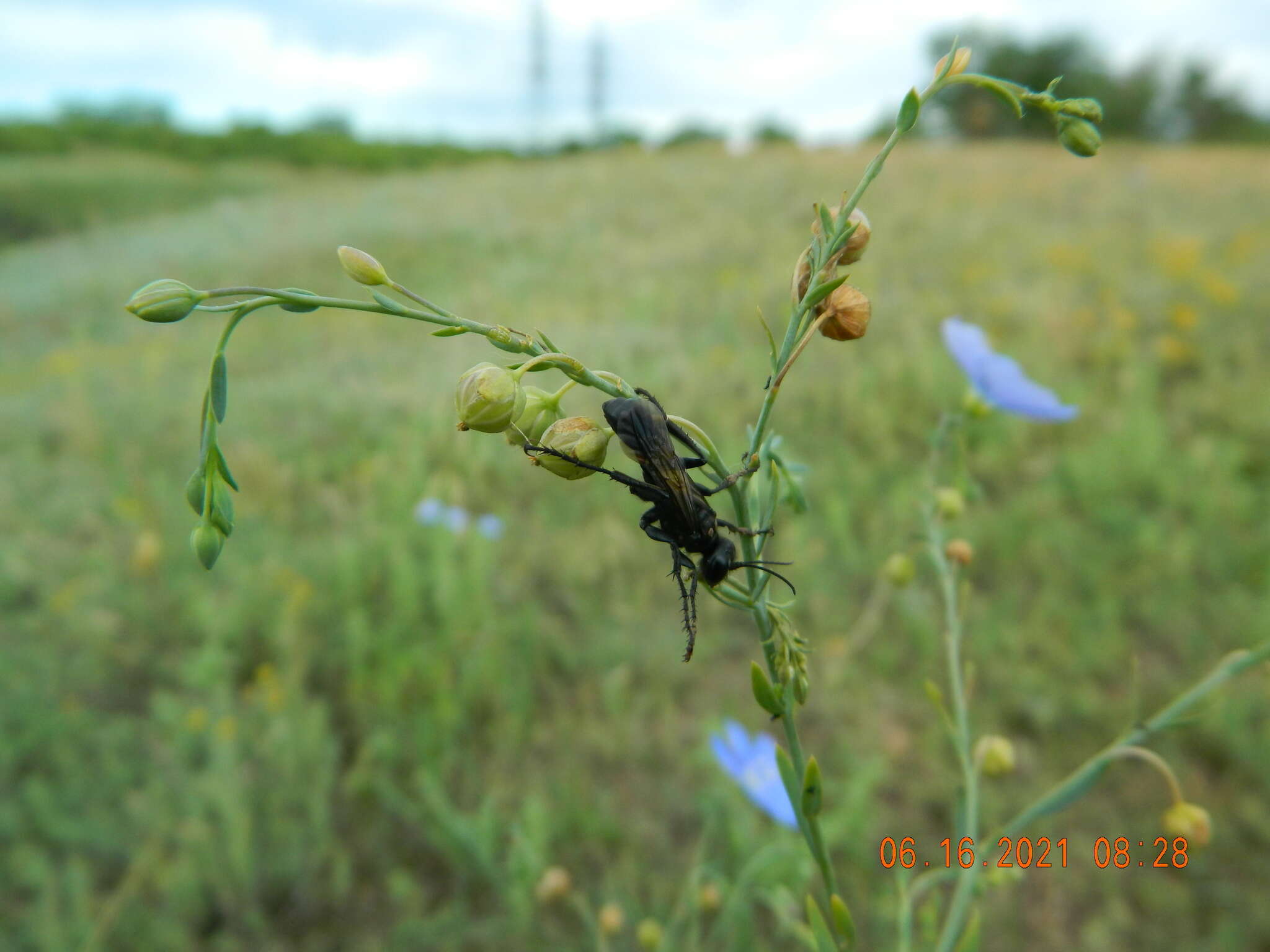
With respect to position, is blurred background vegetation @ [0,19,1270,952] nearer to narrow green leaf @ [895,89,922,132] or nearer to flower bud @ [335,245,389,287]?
narrow green leaf @ [895,89,922,132]

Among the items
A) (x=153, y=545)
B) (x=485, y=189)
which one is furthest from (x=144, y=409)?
(x=485, y=189)

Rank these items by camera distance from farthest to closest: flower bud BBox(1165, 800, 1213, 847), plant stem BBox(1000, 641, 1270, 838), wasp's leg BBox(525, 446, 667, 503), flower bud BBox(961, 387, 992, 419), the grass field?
the grass field < flower bud BBox(961, 387, 992, 419) < flower bud BBox(1165, 800, 1213, 847) < plant stem BBox(1000, 641, 1270, 838) < wasp's leg BBox(525, 446, 667, 503)

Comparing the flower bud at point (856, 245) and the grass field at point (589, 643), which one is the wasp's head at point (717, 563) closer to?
the flower bud at point (856, 245)

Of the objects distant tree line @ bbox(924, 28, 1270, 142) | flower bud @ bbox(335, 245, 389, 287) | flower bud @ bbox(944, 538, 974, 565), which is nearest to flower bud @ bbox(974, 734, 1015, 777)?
flower bud @ bbox(944, 538, 974, 565)

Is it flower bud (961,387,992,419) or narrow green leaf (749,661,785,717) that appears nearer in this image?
narrow green leaf (749,661,785,717)

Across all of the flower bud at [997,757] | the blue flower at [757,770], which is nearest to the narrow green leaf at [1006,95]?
the flower bud at [997,757]

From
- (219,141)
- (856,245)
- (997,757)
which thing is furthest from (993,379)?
(219,141)
